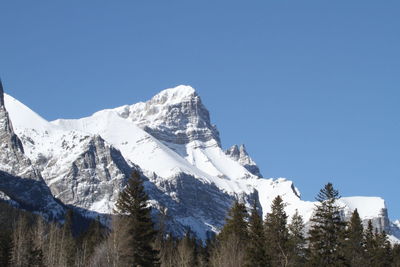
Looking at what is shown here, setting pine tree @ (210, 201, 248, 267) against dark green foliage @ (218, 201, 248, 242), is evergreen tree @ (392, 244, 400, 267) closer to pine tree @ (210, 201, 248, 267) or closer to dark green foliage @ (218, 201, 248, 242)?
dark green foliage @ (218, 201, 248, 242)

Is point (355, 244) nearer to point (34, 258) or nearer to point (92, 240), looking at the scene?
point (92, 240)

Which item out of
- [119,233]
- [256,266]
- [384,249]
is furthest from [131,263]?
[384,249]

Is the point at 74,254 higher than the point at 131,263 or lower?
higher

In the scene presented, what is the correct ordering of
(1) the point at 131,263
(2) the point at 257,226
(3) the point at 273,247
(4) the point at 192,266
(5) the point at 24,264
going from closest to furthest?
(1) the point at 131,263
(2) the point at 257,226
(3) the point at 273,247
(5) the point at 24,264
(4) the point at 192,266

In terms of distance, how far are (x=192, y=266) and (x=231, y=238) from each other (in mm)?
15203

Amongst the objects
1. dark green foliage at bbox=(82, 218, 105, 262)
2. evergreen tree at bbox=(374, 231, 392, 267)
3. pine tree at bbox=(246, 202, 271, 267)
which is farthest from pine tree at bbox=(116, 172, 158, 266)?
evergreen tree at bbox=(374, 231, 392, 267)

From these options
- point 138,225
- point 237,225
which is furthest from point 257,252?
point 237,225

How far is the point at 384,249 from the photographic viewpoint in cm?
9369

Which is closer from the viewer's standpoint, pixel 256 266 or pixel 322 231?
pixel 322 231

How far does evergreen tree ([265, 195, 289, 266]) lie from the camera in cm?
7706

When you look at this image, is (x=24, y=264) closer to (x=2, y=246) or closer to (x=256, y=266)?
(x=2, y=246)

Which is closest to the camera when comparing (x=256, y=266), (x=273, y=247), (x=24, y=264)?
(x=256, y=266)

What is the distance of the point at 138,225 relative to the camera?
60031 mm

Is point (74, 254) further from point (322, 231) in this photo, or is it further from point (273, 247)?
point (322, 231)
